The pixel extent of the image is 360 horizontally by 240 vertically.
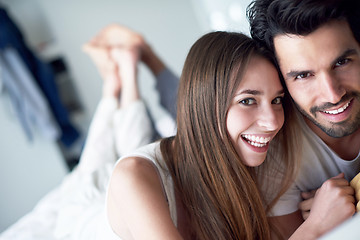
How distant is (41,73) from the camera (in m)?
2.65

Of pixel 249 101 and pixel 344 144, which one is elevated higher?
pixel 249 101

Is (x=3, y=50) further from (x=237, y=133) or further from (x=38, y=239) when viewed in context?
(x=237, y=133)

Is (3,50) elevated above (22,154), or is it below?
above

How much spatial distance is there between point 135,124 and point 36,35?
193 cm

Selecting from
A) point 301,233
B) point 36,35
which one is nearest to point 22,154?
point 36,35

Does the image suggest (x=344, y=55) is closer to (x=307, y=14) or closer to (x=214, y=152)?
(x=307, y=14)

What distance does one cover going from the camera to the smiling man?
801 mm

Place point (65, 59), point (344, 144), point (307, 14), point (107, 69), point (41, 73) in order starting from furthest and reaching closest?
point (65, 59) → point (41, 73) → point (107, 69) → point (344, 144) → point (307, 14)

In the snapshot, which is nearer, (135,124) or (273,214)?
(273,214)

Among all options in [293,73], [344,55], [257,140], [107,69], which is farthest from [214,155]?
[107,69]

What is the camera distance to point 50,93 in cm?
267

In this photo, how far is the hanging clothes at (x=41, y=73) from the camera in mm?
2486

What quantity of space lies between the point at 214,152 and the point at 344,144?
41 centimetres

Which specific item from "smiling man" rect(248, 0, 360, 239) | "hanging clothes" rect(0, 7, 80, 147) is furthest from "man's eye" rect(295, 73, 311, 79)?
"hanging clothes" rect(0, 7, 80, 147)
